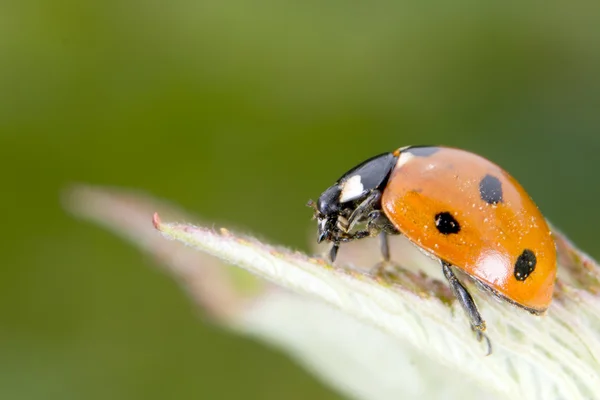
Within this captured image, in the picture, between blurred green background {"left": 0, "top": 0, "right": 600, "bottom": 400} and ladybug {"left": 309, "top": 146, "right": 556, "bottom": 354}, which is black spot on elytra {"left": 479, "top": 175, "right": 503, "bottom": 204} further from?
blurred green background {"left": 0, "top": 0, "right": 600, "bottom": 400}

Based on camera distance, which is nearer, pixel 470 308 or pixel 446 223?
pixel 470 308

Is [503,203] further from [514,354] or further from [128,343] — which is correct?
[128,343]

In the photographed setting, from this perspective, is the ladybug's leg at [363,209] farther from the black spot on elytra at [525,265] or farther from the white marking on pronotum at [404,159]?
the black spot on elytra at [525,265]

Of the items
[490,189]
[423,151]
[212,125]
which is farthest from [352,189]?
[212,125]

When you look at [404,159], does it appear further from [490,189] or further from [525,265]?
[525,265]

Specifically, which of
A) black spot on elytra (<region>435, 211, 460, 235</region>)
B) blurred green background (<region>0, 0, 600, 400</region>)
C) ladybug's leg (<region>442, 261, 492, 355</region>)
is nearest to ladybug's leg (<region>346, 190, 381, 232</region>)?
black spot on elytra (<region>435, 211, 460, 235</region>)

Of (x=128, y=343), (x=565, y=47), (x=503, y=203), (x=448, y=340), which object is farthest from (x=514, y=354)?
(x=565, y=47)
